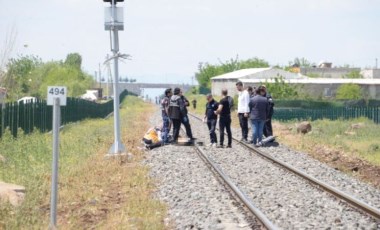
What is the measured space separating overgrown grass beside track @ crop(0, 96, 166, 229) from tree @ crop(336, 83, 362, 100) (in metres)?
57.9

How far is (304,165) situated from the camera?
17.6m

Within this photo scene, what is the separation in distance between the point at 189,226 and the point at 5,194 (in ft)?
11.0

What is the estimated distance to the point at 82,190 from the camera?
42.8 feet

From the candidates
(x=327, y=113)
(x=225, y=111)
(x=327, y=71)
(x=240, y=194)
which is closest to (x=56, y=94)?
(x=240, y=194)

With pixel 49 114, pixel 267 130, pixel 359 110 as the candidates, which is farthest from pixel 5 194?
pixel 359 110

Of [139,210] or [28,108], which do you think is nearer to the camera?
[139,210]

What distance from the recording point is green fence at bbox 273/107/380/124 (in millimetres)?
46625

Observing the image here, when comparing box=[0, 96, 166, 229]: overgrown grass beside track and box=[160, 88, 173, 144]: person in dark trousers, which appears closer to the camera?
box=[0, 96, 166, 229]: overgrown grass beside track

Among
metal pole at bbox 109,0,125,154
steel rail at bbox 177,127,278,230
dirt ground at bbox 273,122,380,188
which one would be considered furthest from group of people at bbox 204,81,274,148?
metal pole at bbox 109,0,125,154

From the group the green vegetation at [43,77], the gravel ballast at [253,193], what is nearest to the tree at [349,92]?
the green vegetation at [43,77]

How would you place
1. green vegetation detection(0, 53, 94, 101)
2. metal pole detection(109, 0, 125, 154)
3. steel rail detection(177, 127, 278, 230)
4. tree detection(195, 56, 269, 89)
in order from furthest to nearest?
tree detection(195, 56, 269, 89) < green vegetation detection(0, 53, 94, 101) < metal pole detection(109, 0, 125, 154) < steel rail detection(177, 127, 278, 230)

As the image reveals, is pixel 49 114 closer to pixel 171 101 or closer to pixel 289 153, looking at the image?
pixel 171 101

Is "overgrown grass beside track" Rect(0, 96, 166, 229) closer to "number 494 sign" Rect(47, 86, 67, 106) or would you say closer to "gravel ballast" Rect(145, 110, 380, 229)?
"gravel ballast" Rect(145, 110, 380, 229)

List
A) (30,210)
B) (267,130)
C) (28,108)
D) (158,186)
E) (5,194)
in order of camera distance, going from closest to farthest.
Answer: (30,210), (5,194), (158,186), (267,130), (28,108)
